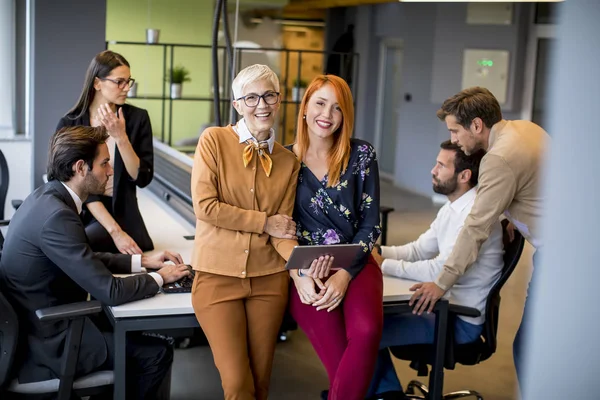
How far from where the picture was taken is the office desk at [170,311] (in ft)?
9.13

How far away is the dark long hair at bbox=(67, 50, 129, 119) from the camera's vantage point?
11.8 feet

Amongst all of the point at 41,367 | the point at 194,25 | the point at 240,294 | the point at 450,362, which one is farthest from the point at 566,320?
the point at 194,25

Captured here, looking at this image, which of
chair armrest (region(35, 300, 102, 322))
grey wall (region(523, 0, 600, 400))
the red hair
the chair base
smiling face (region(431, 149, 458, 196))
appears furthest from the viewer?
the chair base

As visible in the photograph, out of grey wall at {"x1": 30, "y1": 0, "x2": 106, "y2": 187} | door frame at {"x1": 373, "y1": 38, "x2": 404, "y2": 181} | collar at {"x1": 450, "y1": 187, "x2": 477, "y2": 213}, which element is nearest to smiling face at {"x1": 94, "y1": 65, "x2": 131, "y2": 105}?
collar at {"x1": 450, "y1": 187, "x2": 477, "y2": 213}

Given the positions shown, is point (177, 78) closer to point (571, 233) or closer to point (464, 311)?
point (464, 311)

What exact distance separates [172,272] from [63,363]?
578 mm

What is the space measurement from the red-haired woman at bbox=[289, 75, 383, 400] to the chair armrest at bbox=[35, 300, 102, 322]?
75 cm

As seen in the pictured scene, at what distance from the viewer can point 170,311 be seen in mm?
2832

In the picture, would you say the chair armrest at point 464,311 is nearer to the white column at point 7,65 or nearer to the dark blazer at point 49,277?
the dark blazer at point 49,277

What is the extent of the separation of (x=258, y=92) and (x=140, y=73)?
4289 mm

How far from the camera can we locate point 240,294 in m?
2.81

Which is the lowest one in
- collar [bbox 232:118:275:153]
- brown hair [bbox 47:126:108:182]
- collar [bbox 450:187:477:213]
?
collar [bbox 450:187:477:213]

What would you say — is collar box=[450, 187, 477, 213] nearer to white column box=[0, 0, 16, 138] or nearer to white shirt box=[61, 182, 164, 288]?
white shirt box=[61, 182, 164, 288]

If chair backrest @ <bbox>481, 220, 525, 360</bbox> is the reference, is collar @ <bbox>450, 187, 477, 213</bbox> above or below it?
above
